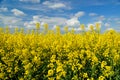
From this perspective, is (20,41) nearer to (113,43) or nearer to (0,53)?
(0,53)

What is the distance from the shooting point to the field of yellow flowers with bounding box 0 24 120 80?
263 inches

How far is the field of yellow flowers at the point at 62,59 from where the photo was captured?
6.68m

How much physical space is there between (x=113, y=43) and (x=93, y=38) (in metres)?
0.54

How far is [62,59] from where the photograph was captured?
7.44 metres

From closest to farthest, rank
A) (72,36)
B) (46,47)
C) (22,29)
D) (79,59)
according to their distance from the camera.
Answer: (79,59)
(46,47)
(72,36)
(22,29)

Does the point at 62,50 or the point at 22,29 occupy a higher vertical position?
the point at 22,29

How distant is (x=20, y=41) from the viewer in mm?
8242

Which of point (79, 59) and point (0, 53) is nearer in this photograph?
point (79, 59)

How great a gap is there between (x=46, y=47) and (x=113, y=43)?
1.77 meters

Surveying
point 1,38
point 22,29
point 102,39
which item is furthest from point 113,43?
point 22,29

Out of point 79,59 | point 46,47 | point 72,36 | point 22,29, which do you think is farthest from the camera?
point 22,29

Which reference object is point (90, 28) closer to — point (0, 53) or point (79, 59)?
point (79, 59)

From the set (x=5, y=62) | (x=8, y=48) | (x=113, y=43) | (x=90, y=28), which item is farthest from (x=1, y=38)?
(x=113, y=43)

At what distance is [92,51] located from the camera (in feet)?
25.0
